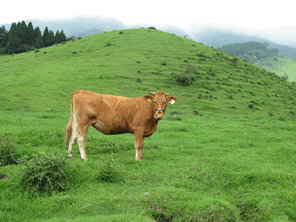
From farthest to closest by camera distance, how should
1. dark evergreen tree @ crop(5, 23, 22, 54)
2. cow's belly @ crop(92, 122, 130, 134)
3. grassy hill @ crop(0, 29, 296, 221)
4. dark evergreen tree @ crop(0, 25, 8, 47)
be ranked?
1. dark evergreen tree @ crop(0, 25, 8, 47)
2. dark evergreen tree @ crop(5, 23, 22, 54)
3. cow's belly @ crop(92, 122, 130, 134)
4. grassy hill @ crop(0, 29, 296, 221)

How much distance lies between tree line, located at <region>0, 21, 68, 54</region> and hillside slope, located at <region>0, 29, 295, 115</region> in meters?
20.2

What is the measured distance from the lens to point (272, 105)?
37.4 m

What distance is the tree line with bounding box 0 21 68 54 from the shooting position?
72.5m

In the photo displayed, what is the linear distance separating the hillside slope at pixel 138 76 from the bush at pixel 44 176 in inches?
655

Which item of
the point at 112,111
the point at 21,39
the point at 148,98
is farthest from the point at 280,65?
the point at 112,111

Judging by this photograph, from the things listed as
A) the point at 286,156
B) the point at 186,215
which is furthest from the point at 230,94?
the point at 186,215

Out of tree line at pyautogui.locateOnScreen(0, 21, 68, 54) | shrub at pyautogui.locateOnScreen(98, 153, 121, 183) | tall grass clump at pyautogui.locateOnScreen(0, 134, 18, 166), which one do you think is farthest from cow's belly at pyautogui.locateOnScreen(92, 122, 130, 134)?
tree line at pyautogui.locateOnScreen(0, 21, 68, 54)

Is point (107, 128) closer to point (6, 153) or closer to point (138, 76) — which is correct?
point (6, 153)

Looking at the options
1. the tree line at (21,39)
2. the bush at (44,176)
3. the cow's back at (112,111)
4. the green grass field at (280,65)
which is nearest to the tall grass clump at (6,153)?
the bush at (44,176)

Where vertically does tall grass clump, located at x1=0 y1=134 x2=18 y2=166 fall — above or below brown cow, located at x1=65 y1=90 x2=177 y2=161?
below

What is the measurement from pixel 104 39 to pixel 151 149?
2242 inches

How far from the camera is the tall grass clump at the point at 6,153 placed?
25.7 feet

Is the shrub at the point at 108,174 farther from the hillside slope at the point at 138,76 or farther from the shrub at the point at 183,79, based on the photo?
the shrub at the point at 183,79

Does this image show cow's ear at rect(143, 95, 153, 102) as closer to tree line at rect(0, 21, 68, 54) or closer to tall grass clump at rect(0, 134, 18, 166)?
tall grass clump at rect(0, 134, 18, 166)
